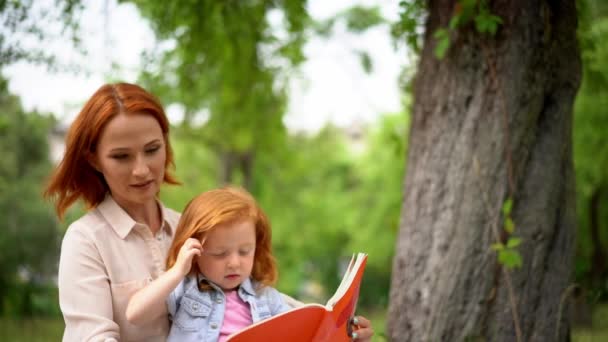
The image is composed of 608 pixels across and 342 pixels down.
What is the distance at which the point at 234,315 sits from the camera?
2520 millimetres

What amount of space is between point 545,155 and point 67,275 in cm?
266

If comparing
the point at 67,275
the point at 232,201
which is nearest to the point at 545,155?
the point at 232,201

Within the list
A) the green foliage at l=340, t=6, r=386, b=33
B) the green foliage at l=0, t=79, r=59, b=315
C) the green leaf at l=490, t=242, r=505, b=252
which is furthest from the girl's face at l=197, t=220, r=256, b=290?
the green foliage at l=0, t=79, r=59, b=315

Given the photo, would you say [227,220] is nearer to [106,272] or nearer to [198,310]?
[198,310]

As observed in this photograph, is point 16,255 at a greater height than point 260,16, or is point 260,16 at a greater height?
point 260,16

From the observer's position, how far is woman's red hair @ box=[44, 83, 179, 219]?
2531 millimetres

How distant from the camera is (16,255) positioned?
1812 centimetres

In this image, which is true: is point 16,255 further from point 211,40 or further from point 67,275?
point 67,275

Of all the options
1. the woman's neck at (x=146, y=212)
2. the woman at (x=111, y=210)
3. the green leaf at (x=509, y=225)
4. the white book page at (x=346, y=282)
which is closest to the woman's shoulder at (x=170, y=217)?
the woman's neck at (x=146, y=212)

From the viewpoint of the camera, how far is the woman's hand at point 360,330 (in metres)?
2.59

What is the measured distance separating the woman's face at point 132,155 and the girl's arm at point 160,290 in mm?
408

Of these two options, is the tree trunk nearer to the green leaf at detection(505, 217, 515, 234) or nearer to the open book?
the green leaf at detection(505, 217, 515, 234)

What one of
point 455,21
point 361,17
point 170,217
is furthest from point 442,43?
point 361,17

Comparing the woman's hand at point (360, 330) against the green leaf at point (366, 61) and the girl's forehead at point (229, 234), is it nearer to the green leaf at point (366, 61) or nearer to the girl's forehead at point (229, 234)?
the girl's forehead at point (229, 234)
